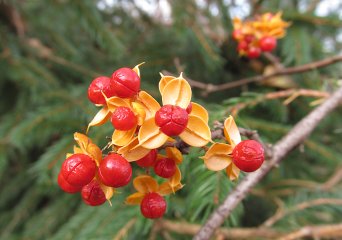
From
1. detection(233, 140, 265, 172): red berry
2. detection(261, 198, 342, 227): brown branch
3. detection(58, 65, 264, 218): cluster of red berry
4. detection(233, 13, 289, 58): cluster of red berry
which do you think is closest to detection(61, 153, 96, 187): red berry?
detection(58, 65, 264, 218): cluster of red berry

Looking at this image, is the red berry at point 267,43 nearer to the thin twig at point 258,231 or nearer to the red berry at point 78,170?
the thin twig at point 258,231

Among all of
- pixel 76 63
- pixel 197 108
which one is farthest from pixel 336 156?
pixel 76 63

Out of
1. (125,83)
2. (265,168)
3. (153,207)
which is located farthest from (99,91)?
(265,168)

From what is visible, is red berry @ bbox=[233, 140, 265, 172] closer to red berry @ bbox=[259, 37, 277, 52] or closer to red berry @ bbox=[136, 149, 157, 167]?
red berry @ bbox=[136, 149, 157, 167]

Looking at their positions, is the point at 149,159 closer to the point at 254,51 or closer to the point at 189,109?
the point at 189,109

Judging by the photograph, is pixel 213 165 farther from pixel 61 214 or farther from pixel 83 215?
pixel 61 214

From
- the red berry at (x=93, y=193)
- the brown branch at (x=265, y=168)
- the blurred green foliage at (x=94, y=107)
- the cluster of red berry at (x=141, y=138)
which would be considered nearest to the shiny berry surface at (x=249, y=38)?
the blurred green foliage at (x=94, y=107)
